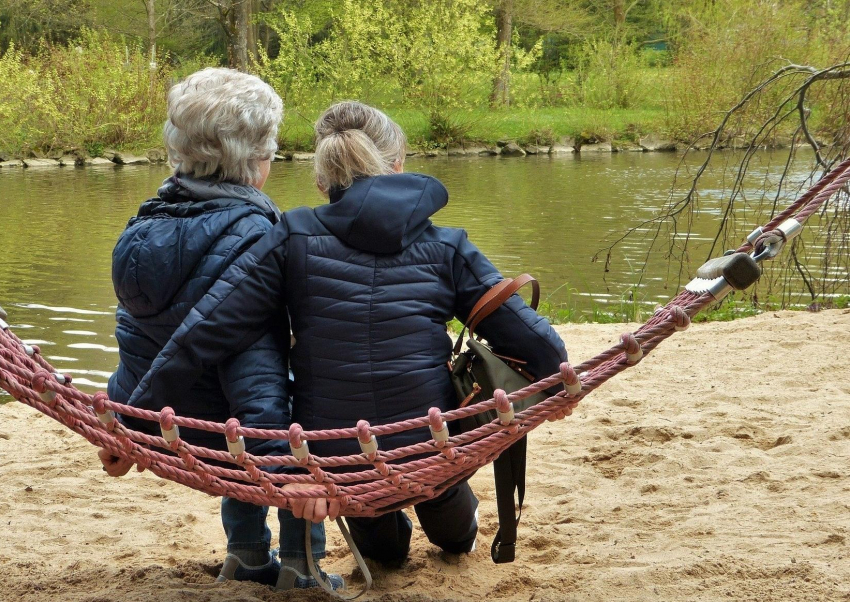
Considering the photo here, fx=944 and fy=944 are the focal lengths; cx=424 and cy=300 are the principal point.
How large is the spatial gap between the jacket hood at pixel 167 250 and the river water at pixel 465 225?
10.8ft

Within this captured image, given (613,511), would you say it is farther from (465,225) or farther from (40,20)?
(40,20)

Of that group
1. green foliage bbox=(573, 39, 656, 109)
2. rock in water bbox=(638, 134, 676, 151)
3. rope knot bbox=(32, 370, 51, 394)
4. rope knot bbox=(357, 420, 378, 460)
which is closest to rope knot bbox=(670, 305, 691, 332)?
rope knot bbox=(357, 420, 378, 460)

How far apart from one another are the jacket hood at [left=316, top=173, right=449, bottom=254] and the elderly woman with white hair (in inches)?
9.3

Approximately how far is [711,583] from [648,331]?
0.83m

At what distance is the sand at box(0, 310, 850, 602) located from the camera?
8.52 feet

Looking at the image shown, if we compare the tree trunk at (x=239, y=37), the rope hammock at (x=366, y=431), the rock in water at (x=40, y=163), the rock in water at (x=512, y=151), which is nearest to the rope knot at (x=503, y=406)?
the rope hammock at (x=366, y=431)

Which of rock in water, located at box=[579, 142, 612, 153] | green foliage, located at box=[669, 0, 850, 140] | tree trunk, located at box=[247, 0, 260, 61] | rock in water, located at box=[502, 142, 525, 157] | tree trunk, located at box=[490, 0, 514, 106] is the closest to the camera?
green foliage, located at box=[669, 0, 850, 140]

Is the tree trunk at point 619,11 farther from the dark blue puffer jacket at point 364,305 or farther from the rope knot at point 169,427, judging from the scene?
the rope knot at point 169,427

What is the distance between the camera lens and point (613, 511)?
3.19 meters

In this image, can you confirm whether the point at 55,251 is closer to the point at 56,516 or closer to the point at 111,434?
the point at 56,516

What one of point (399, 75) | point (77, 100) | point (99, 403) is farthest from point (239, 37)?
point (99, 403)

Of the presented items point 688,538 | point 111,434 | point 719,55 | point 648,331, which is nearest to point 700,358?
point 688,538

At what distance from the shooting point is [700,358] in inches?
194

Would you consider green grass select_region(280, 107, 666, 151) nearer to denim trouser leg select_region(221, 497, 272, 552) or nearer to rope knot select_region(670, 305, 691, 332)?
denim trouser leg select_region(221, 497, 272, 552)
